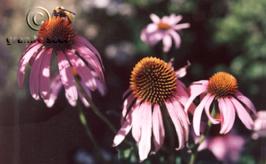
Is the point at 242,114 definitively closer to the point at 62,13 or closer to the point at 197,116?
the point at 197,116

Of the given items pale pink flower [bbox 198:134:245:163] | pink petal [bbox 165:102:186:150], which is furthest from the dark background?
pink petal [bbox 165:102:186:150]

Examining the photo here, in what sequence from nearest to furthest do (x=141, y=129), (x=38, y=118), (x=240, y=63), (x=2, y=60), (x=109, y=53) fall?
(x=141, y=129) → (x=38, y=118) → (x=2, y=60) → (x=109, y=53) → (x=240, y=63)

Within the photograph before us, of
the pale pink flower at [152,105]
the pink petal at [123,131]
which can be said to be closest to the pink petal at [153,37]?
the pale pink flower at [152,105]

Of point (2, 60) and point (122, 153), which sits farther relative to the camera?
point (2, 60)

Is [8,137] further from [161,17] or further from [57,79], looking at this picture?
[161,17]

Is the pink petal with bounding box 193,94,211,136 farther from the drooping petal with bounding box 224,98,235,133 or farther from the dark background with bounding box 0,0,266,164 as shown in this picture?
the dark background with bounding box 0,0,266,164

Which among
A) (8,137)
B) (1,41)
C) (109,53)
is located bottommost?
(8,137)

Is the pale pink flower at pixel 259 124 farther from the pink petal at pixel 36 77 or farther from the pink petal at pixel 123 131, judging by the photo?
the pink petal at pixel 36 77

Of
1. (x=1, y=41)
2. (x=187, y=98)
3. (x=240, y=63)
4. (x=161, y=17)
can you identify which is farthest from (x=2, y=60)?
(x=240, y=63)
